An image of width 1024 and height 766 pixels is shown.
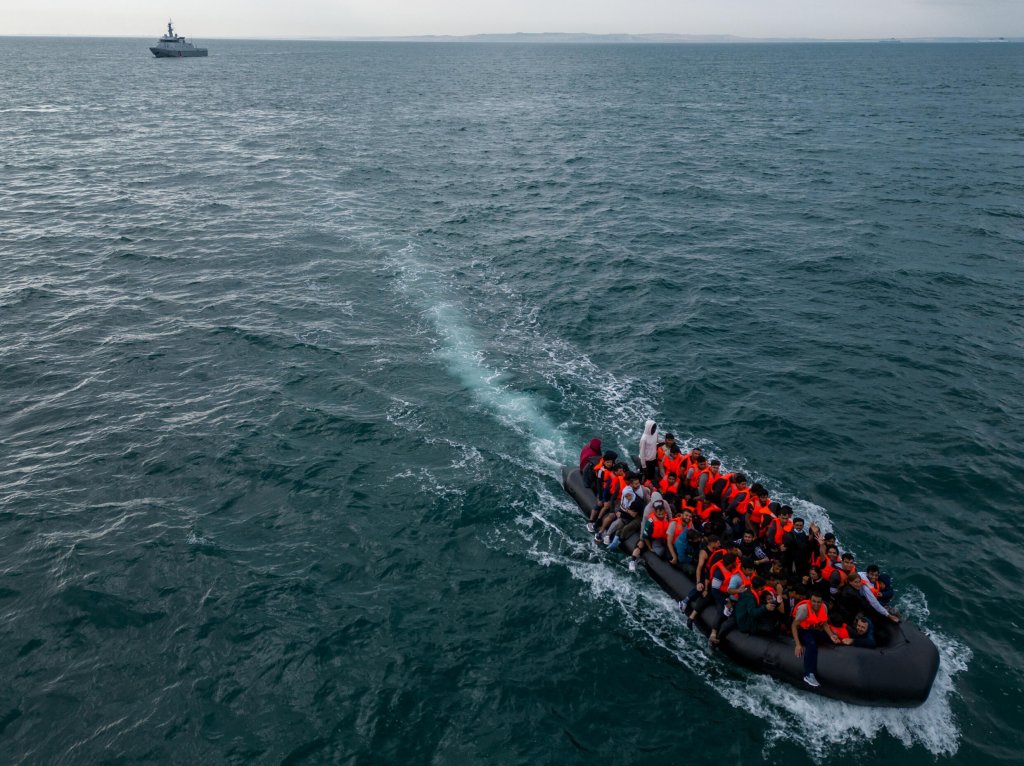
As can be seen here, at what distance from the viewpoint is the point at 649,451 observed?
70.1 ft

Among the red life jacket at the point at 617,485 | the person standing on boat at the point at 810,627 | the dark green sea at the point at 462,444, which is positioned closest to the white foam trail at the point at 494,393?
the dark green sea at the point at 462,444

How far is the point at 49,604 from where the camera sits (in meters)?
18.0

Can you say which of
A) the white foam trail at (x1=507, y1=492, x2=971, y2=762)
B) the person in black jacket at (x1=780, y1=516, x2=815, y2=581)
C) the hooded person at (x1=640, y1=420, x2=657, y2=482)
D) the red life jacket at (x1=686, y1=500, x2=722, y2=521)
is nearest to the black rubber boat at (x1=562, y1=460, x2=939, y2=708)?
the white foam trail at (x1=507, y1=492, x2=971, y2=762)

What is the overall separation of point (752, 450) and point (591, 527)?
8175 millimetres

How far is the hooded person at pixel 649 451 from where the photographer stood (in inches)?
830

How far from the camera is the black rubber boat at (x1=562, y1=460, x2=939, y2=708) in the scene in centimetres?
1499

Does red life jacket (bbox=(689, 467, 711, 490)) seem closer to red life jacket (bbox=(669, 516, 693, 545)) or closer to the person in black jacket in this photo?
red life jacket (bbox=(669, 516, 693, 545))

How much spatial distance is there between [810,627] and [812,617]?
0.27 meters

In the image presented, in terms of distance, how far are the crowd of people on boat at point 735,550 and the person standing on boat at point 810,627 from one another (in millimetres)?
23

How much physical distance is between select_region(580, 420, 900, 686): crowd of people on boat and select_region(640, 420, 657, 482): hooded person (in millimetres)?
32

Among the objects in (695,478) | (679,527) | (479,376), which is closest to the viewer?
(679,527)

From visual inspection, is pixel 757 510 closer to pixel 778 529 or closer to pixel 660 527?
pixel 778 529

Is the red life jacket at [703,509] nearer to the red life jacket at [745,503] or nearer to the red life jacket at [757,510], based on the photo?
the red life jacket at [745,503]

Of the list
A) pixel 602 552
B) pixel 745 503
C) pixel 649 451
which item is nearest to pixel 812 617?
pixel 745 503
